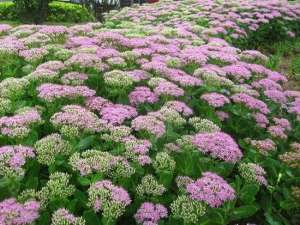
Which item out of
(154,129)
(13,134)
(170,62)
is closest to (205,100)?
(170,62)

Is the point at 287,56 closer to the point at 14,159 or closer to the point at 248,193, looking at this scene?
the point at 248,193

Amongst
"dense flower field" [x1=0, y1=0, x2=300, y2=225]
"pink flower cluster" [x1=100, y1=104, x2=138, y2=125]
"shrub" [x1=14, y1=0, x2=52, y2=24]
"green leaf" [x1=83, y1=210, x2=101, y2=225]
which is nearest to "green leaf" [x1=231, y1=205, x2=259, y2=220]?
"dense flower field" [x1=0, y1=0, x2=300, y2=225]

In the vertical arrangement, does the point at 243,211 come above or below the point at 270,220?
above

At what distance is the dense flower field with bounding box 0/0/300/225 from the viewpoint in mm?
3596

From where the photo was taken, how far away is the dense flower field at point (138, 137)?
11.8ft

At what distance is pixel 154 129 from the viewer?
14.3 ft

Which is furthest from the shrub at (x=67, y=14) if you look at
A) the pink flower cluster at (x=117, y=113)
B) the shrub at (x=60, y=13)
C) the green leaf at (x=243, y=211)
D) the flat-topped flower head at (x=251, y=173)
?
the green leaf at (x=243, y=211)

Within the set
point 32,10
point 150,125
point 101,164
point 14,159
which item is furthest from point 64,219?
point 32,10

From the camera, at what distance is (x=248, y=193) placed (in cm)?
414

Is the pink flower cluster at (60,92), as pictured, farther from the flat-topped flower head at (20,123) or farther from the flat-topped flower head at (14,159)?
the flat-topped flower head at (14,159)

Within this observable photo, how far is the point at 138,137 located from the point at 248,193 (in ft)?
4.11

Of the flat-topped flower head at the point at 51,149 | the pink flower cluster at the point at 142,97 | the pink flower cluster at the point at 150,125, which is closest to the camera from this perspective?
the flat-topped flower head at the point at 51,149

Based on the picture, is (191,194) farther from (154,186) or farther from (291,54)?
(291,54)

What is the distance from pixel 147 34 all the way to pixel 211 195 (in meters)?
5.36
